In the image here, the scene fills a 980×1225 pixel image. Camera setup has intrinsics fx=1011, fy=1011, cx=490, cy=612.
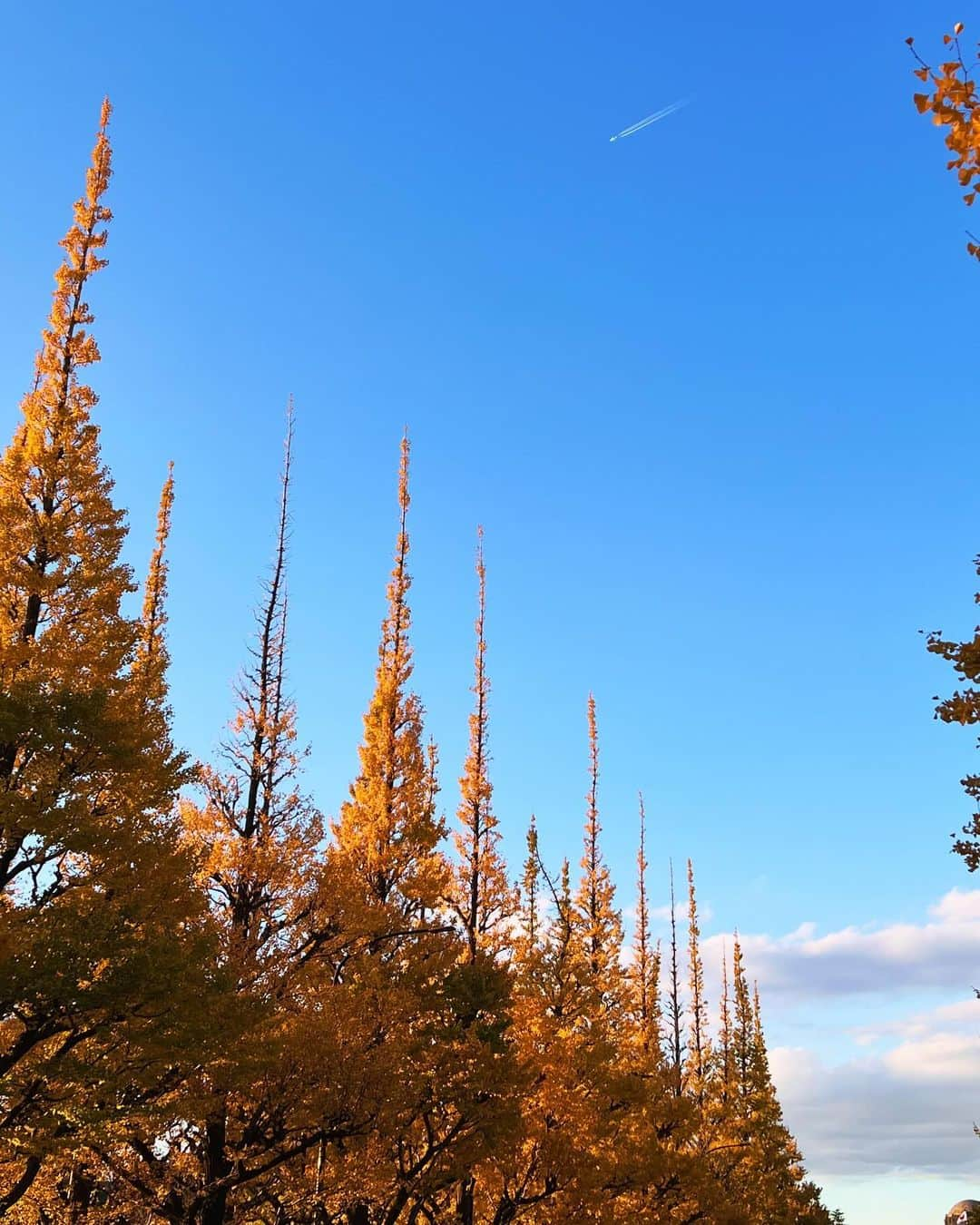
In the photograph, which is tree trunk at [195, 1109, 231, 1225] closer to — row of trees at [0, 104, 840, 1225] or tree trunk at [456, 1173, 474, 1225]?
row of trees at [0, 104, 840, 1225]

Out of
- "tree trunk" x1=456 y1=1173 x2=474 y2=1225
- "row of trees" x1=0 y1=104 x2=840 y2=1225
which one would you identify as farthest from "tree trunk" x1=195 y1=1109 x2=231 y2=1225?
"tree trunk" x1=456 y1=1173 x2=474 y2=1225

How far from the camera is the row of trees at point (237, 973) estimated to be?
1201 centimetres

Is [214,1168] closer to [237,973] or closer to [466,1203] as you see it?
[237,973]

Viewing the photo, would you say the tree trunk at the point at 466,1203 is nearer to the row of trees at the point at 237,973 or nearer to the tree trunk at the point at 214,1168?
the row of trees at the point at 237,973

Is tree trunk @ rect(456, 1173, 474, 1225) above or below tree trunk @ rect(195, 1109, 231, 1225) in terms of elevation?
below

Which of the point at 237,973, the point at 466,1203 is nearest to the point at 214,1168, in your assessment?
the point at 237,973

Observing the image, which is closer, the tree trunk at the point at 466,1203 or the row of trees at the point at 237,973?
the row of trees at the point at 237,973

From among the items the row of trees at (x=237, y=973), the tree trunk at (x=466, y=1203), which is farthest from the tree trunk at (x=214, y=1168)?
the tree trunk at (x=466, y=1203)

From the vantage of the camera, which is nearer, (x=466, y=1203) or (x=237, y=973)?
(x=237, y=973)

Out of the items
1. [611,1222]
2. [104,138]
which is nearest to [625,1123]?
[611,1222]

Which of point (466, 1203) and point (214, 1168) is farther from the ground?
point (214, 1168)

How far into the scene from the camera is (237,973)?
48.9 feet

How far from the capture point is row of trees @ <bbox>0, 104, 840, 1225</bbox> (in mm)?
12008

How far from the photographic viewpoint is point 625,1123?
83.2ft
